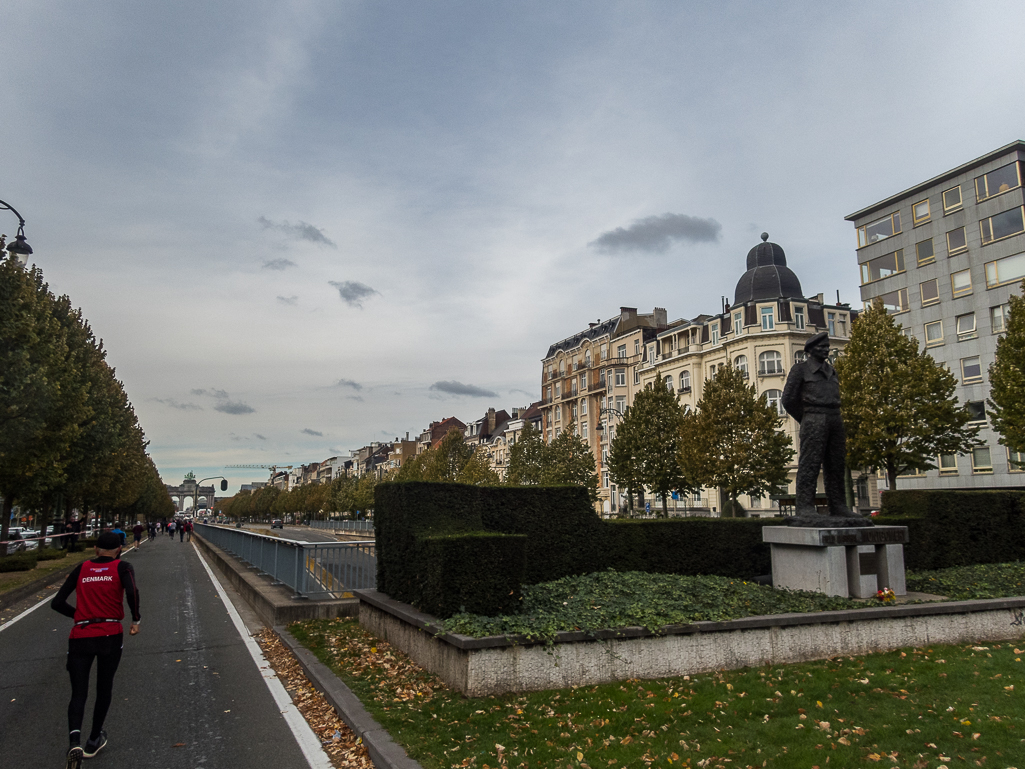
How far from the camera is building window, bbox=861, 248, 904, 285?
161 ft

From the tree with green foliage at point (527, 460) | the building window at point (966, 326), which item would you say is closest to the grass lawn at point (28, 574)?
the tree with green foliage at point (527, 460)

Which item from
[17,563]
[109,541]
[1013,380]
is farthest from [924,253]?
[109,541]

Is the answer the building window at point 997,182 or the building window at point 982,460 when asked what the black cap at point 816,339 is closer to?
the building window at point 982,460

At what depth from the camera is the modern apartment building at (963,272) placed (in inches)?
1646

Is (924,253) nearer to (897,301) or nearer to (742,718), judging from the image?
(897,301)

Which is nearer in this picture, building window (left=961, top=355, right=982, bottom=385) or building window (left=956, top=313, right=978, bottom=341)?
building window (left=961, top=355, right=982, bottom=385)

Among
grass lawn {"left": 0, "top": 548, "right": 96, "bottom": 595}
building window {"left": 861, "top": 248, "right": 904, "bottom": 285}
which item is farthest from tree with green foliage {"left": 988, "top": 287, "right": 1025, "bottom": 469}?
grass lawn {"left": 0, "top": 548, "right": 96, "bottom": 595}

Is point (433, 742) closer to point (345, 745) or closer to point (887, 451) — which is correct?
point (345, 745)

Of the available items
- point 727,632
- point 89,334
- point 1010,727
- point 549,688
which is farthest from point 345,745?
point 89,334

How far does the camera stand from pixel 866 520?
11.3 m

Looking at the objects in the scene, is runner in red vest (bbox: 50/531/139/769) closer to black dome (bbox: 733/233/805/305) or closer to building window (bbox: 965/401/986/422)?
building window (bbox: 965/401/986/422)

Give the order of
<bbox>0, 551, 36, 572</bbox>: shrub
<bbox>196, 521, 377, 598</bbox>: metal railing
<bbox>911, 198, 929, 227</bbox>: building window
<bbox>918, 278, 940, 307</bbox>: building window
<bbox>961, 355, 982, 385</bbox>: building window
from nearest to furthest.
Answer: <bbox>196, 521, 377, 598</bbox>: metal railing → <bbox>0, 551, 36, 572</bbox>: shrub → <bbox>961, 355, 982, 385</bbox>: building window → <bbox>918, 278, 940, 307</bbox>: building window → <bbox>911, 198, 929, 227</bbox>: building window

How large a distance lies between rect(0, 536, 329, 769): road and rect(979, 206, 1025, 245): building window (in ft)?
157

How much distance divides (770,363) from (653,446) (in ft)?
48.0
